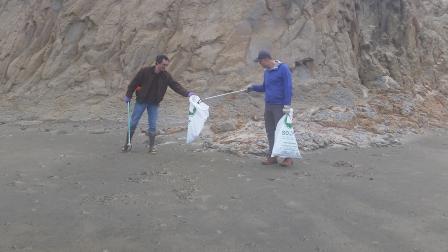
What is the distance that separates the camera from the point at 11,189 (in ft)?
19.8

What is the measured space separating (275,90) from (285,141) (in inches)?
25.6

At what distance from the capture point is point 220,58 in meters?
10.7

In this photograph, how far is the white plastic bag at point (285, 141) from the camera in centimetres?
708

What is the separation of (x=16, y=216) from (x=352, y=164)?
4.12 metres

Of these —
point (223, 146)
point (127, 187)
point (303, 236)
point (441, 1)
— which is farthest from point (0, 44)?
point (441, 1)

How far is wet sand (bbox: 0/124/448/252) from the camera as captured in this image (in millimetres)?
4617

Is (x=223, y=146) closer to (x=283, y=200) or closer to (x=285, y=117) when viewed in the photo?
(x=285, y=117)

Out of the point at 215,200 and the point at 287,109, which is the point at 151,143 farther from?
the point at 215,200

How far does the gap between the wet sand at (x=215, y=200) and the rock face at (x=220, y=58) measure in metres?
2.04

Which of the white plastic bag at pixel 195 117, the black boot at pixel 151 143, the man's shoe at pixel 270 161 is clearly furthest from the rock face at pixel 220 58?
the man's shoe at pixel 270 161

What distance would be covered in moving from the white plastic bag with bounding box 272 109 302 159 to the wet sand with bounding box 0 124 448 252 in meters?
0.18

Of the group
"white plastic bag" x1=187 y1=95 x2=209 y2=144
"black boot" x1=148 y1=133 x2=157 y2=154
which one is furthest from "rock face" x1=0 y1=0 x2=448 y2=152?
"black boot" x1=148 y1=133 x2=157 y2=154

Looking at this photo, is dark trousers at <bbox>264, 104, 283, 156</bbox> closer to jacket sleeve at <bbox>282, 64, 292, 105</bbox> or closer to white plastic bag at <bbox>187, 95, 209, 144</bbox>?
jacket sleeve at <bbox>282, 64, 292, 105</bbox>

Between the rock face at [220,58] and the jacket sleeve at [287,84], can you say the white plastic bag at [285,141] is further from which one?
the rock face at [220,58]
